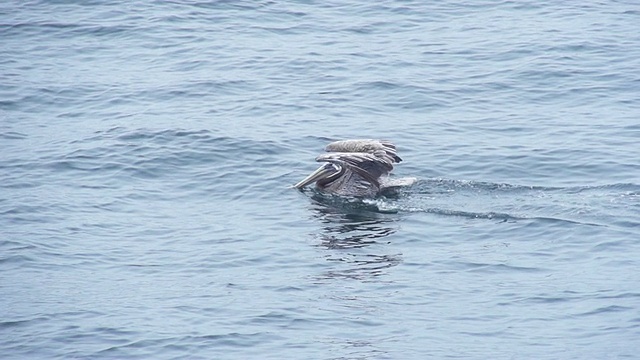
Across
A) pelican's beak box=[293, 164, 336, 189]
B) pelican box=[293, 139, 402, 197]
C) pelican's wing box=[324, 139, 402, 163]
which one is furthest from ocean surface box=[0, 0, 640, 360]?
pelican's wing box=[324, 139, 402, 163]

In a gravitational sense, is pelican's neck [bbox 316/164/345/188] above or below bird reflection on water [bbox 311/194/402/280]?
above

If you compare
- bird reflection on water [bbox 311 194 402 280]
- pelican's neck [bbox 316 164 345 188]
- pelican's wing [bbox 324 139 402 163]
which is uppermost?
pelican's wing [bbox 324 139 402 163]

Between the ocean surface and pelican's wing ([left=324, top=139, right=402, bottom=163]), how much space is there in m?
0.81

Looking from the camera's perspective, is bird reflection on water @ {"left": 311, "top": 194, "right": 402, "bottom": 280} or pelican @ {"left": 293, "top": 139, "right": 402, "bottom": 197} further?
pelican @ {"left": 293, "top": 139, "right": 402, "bottom": 197}

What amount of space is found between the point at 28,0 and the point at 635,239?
859 inches

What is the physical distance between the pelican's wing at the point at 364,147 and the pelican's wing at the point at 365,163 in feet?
0.58

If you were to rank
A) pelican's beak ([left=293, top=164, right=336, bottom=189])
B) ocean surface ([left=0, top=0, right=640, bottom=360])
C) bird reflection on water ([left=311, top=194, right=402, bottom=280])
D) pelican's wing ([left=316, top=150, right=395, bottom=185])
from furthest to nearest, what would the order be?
1. pelican's beak ([left=293, top=164, right=336, bottom=189])
2. pelican's wing ([left=316, top=150, right=395, bottom=185])
3. bird reflection on water ([left=311, top=194, right=402, bottom=280])
4. ocean surface ([left=0, top=0, right=640, bottom=360])

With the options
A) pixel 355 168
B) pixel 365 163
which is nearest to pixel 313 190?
pixel 355 168

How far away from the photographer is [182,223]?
20.2m

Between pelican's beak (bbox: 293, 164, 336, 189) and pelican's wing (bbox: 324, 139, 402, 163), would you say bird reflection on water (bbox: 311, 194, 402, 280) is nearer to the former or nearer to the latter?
pelican's beak (bbox: 293, 164, 336, 189)

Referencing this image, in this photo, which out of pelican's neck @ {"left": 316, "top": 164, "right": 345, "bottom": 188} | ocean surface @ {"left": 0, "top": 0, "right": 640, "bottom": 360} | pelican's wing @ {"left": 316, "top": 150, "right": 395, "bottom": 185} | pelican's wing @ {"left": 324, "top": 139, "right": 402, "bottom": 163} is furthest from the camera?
pelican's neck @ {"left": 316, "top": 164, "right": 345, "bottom": 188}

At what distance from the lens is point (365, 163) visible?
2119 centimetres

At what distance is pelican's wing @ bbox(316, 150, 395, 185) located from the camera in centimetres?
2109

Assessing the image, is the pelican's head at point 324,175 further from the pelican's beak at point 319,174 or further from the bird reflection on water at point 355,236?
the bird reflection on water at point 355,236
